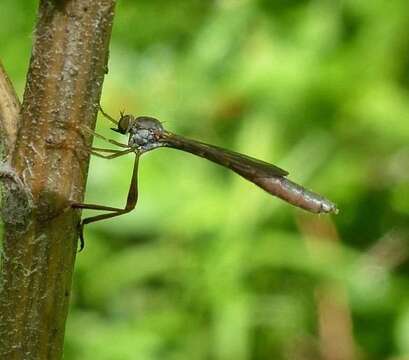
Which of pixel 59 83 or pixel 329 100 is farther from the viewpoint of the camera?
pixel 329 100

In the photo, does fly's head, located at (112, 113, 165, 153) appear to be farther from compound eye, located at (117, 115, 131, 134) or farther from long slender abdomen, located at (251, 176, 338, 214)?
long slender abdomen, located at (251, 176, 338, 214)

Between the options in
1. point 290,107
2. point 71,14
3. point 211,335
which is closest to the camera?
point 71,14

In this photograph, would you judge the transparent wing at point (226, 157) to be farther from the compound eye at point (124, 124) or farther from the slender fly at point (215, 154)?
the compound eye at point (124, 124)

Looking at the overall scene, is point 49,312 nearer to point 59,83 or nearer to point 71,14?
point 59,83

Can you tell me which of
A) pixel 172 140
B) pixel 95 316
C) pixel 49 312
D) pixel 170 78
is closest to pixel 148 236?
pixel 95 316

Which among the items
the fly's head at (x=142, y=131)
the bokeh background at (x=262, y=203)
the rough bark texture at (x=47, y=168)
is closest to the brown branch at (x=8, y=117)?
the rough bark texture at (x=47, y=168)

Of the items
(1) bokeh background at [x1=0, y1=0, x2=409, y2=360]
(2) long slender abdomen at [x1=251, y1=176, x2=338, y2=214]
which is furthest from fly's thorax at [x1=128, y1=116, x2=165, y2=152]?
(1) bokeh background at [x1=0, y1=0, x2=409, y2=360]
